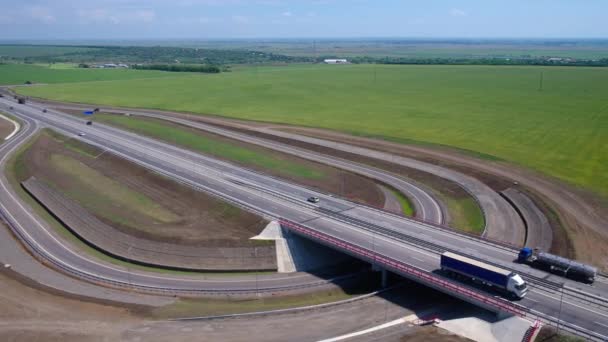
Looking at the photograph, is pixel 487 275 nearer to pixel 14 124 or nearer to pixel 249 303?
pixel 249 303

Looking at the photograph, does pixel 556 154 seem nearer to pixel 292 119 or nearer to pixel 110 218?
pixel 292 119

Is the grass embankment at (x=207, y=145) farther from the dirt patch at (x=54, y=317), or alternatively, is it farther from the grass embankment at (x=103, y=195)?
the dirt patch at (x=54, y=317)

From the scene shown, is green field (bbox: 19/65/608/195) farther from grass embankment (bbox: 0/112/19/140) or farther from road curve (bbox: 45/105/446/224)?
grass embankment (bbox: 0/112/19/140)

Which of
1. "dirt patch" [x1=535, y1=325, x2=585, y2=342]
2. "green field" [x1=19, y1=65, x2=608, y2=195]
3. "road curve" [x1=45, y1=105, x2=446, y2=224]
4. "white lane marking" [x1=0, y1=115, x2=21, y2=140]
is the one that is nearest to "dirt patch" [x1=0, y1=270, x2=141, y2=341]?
"dirt patch" [x1=535, y1=325, x2=585, y2=342]

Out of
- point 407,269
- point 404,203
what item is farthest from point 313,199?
point 407,269

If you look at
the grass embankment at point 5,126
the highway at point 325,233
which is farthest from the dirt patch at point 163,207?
the grass embankment at point 5,126

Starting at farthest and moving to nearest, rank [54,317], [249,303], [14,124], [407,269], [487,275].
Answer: [14,124]
[249,303]
[407,269]
[54,317]
[487,275]
